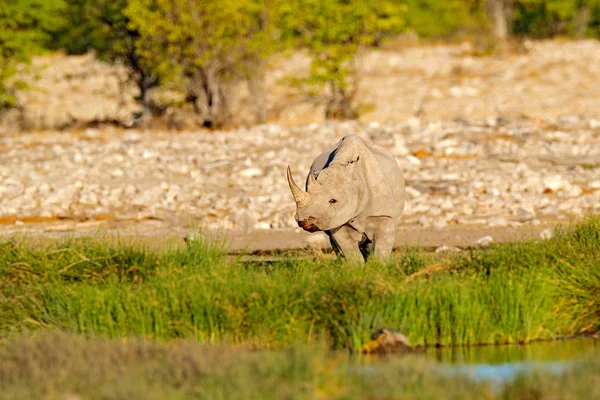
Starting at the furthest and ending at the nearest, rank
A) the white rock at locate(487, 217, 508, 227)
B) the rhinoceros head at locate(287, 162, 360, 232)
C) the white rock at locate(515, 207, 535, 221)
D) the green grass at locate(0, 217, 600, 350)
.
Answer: the white rock at locate(515, 207, 535, 221) → the white rock at locate(487, 217, 508, 227) → the rhinoceros head at locate(287, 162, 360, 232) → the green grass at locate(0, 217, 600, 350)

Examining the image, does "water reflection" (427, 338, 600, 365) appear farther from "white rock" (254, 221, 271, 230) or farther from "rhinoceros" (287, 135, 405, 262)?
"white rock" (254, 221, 271, 230)

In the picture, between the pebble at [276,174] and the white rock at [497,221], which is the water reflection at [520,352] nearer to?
the pebble at [276,174]

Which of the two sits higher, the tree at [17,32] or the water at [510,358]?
the tree at [17,32]

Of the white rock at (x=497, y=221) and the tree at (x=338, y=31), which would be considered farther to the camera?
the tree at (x=338, y=31)

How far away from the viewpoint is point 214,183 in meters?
17.4

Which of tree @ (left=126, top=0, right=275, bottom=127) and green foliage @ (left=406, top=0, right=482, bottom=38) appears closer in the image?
tree @ (left=126, top=0, right=275, bottom=127)

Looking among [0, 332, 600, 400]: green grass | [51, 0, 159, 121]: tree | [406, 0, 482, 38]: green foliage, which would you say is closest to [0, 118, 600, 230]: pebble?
[51, 0, 159, 121]: tree

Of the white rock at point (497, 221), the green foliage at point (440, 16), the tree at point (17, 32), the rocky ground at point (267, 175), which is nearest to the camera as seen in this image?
the white rock at point (497, 221)

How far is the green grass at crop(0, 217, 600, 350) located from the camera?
8406mm

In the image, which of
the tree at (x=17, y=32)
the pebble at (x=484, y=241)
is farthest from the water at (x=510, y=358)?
the tree at (x=17, y=32)

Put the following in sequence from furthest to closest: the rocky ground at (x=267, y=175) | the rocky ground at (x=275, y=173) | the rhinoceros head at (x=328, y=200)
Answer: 1. the rocky ground at (x=275, y=173)
2. the rocky ground at (x=267, y=175)
3. the rhinoceros head at (x=328, y=200)

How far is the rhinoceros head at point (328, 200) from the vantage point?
29.4 ft

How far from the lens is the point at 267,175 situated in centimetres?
1775

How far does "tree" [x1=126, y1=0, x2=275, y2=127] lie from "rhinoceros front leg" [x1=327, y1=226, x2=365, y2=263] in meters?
15.6
